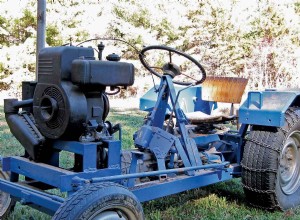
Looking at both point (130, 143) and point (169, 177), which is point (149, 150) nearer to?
point (169, 177)

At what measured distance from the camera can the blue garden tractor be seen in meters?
2.51

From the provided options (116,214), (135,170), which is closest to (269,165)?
(135,170)

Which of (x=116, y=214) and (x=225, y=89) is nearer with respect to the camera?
(x=116, y=214)

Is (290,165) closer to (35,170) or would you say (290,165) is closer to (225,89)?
(225,89)

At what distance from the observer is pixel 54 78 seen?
107 inches

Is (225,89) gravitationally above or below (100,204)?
above

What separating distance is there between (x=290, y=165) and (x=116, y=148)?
1741 millimetres

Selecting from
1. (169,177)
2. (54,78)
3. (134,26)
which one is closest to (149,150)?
(169,177)

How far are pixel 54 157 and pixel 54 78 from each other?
1.78 ft

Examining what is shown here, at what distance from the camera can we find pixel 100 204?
227 cm

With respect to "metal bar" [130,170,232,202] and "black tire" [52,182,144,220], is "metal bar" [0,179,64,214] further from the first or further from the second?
"metal bar" [130,170,232,202]

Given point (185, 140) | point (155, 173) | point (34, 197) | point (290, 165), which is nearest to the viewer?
point (34, 197)

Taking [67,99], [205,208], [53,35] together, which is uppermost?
[53,35]

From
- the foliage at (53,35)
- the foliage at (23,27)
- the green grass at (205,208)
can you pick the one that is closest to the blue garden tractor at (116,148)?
the green grass at (205,208)
